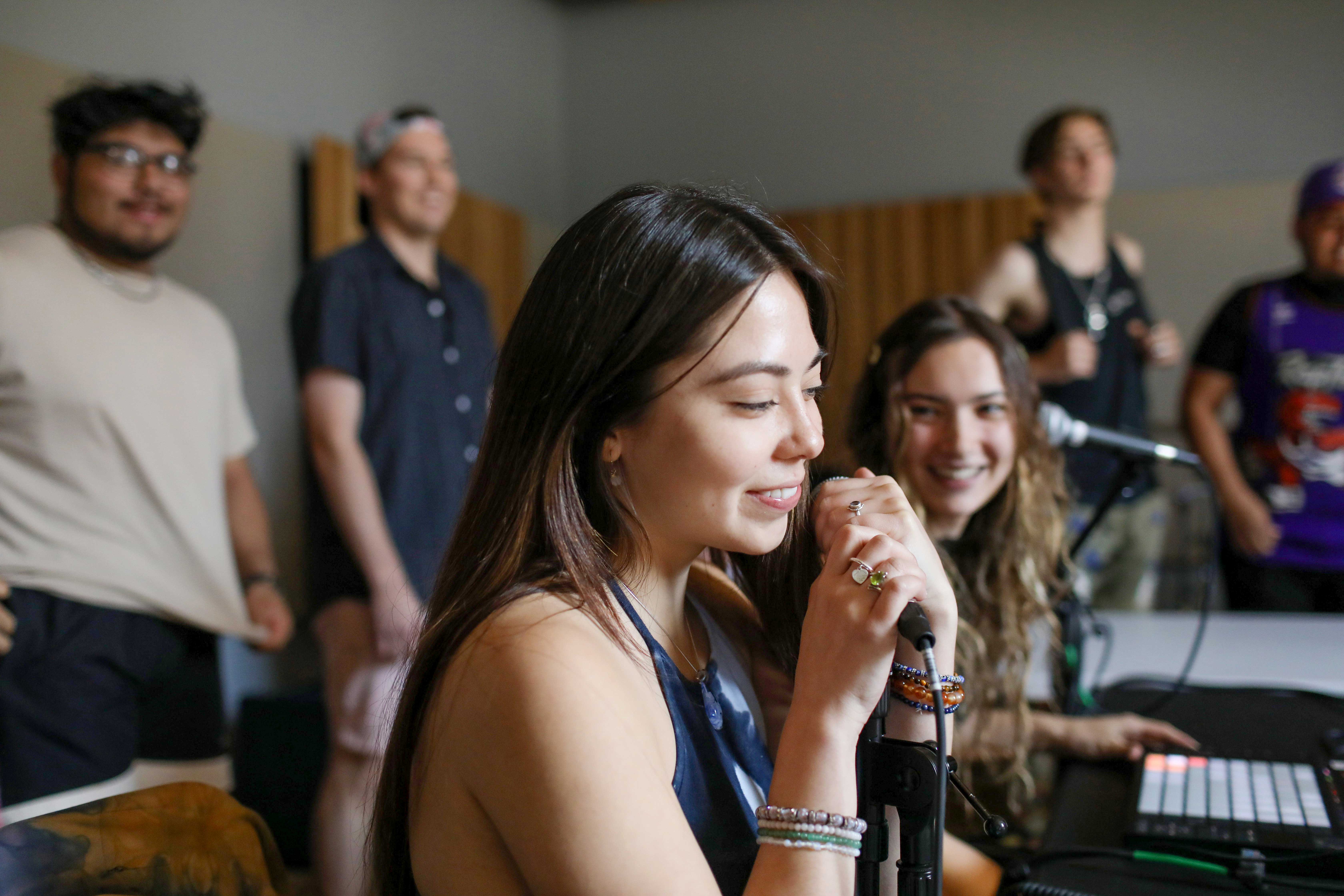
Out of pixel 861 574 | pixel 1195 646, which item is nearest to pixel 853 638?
pixel 861 574

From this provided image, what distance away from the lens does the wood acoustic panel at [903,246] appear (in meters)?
4.93

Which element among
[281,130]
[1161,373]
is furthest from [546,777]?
[1161,373]

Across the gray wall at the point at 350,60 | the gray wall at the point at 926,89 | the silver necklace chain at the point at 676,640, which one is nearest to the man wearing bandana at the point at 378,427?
the gray wall at the point at 350,60

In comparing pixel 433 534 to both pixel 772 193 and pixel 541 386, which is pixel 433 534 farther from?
pixel 772 193

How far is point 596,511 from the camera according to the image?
105 cm

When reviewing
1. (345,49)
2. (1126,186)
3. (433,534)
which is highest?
(345,49)

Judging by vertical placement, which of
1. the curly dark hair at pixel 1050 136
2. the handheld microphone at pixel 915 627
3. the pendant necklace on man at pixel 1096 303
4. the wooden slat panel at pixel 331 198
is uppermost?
the curly dark hair at pixel 1050 136

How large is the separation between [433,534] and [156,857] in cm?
169

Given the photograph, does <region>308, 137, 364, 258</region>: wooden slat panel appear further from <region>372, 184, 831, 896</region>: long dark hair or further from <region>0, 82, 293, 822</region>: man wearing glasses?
<region>372, 184, 831, 896</region>: long dark hair

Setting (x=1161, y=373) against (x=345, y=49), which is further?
(x=1161, y=373)

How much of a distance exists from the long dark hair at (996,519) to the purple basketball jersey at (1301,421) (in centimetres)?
133

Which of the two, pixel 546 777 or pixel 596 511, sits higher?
pixel 596 511

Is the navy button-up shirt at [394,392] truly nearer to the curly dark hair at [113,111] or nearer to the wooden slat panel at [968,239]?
the curly dark hair at [113,111]

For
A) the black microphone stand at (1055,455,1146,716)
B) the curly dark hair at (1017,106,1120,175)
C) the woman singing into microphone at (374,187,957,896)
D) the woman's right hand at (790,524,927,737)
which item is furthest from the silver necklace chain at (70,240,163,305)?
the curly dark hair at (1017,106,1120,175)
